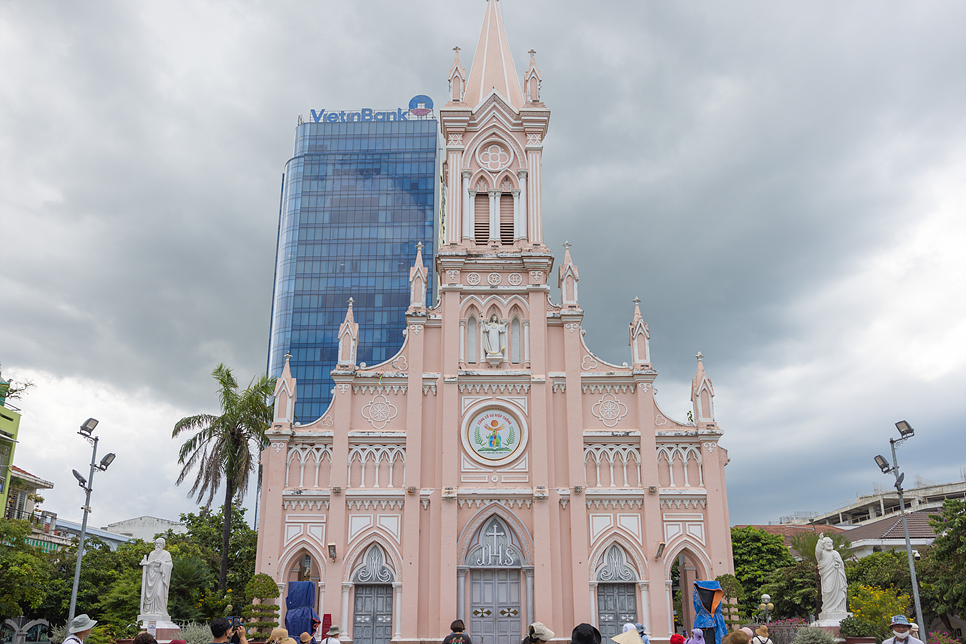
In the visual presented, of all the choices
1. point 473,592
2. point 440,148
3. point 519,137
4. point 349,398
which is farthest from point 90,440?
point 440,148

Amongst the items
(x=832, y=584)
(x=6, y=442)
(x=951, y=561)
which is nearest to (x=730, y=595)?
(x=832, y=584)

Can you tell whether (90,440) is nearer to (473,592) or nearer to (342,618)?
(342,618)

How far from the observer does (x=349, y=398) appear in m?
28.9

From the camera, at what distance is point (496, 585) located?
27.2 meters

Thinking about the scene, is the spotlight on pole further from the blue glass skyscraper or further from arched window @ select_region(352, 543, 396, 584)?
the blue glass skyscraper

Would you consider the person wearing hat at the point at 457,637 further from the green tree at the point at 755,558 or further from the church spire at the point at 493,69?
the green tree at the point at 755,558

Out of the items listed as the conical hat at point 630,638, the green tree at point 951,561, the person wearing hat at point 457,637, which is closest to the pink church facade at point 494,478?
the green tree at point 951,561

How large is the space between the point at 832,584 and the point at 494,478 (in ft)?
38.3

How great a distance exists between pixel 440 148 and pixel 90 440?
69.0m

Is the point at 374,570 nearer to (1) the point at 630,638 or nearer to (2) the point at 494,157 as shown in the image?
(1) the point at 630,638

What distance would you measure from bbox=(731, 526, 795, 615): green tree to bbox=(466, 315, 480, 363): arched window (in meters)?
24.7

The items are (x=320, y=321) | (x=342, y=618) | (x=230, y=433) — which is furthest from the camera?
(x=320, y=321)

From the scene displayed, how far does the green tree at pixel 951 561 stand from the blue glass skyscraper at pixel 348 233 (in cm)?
5532

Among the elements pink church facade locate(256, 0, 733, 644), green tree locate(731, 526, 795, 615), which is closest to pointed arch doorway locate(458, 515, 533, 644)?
pink church facade locate(256, 0, 733, 644)
